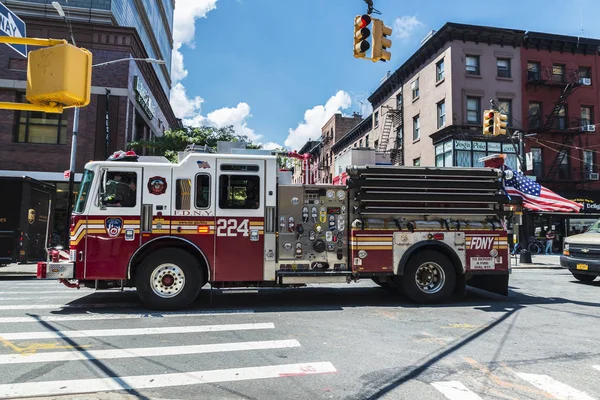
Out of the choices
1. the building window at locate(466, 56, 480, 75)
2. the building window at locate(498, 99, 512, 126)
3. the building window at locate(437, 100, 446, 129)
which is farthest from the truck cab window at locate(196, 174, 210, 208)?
the building window at locate(498, 99, 512, 126)

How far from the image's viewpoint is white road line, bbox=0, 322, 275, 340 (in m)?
5.93

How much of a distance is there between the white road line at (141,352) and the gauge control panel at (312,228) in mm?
2553

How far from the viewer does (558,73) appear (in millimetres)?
28953

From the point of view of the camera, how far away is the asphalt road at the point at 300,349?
416 centimetres

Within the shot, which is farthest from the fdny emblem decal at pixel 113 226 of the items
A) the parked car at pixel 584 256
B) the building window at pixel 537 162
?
the building window at pixel 537 162

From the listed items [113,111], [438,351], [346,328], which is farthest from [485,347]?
[113,111]

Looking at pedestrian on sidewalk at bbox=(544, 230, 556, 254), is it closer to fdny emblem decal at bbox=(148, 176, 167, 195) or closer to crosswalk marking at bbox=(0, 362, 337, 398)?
fdny emblem decal at bbox=(148, 176, 167, 195)

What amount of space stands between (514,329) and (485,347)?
4.36ft

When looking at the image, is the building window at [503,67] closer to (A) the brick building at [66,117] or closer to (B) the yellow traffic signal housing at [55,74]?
(A) the brick building at [66,117]

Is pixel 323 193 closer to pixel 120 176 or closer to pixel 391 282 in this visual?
pixel 391 282

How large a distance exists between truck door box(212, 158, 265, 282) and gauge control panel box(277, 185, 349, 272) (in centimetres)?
43

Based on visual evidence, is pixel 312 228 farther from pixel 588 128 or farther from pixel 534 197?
pixel 588 128

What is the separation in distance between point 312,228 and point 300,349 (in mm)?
3176

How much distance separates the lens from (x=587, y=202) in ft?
92.5
